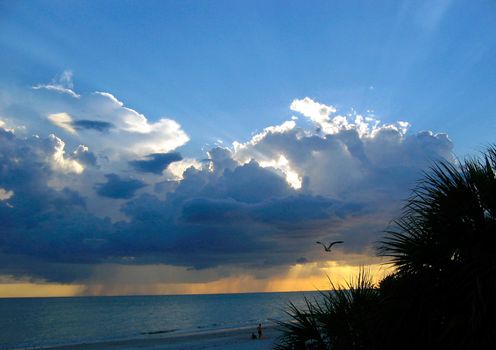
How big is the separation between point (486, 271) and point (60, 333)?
7801 centimetres

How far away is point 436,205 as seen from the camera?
645 cm

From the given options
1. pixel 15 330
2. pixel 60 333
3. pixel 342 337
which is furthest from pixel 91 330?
pixel 342 337

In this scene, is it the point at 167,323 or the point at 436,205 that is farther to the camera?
the point at 167,323

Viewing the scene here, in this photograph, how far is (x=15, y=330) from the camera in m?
79.4

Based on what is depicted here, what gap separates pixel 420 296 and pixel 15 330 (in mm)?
87879

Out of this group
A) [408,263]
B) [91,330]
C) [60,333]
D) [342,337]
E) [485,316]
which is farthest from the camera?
[91,330]

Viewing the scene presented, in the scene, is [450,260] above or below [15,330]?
above

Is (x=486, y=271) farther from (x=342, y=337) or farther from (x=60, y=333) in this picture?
(x=60, y=333)

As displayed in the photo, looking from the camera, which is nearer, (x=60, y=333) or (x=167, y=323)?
(x=60, y=333)

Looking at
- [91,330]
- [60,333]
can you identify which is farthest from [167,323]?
[60,333]

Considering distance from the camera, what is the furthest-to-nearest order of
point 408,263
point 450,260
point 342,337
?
point 342,337
point 408,263
point 450,260

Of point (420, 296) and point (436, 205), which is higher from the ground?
point (436, 205)

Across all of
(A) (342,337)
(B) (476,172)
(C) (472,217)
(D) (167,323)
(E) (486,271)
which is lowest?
(D) (167,323)

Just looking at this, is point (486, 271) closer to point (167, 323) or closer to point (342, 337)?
point (342, 337)
